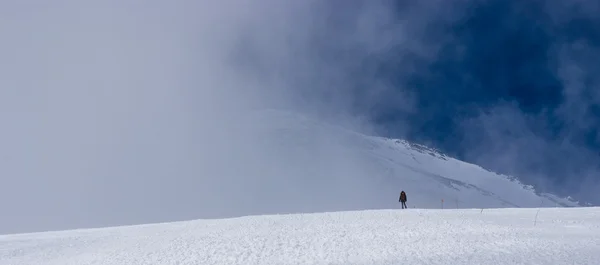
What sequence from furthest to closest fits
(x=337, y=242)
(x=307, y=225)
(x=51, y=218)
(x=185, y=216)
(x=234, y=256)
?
1. (x=51, y=218)
2. (x=185, y=216)
3. (x=307, y=225)
4. (x=337, y=242)
5. (x=234, y=256)

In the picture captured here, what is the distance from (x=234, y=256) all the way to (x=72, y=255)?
23.6 feet

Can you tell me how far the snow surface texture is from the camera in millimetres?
15641

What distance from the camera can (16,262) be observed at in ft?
62.0

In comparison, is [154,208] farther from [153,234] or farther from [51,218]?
[153,234]

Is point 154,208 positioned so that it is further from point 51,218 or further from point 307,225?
point 307,225

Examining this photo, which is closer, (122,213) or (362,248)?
(362,248)

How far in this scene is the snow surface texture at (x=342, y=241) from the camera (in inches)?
616

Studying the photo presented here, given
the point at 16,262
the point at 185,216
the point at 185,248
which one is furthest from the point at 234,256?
the point at 185,216

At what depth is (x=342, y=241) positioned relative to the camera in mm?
18328

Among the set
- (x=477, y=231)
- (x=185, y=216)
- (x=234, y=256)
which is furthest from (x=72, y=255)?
(x=185, y=216)

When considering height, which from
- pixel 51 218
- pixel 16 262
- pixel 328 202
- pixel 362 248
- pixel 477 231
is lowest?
pixel 16 262

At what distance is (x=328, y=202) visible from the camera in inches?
7224

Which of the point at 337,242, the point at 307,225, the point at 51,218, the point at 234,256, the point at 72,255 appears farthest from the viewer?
the point at 51,218

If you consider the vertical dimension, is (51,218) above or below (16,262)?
above
